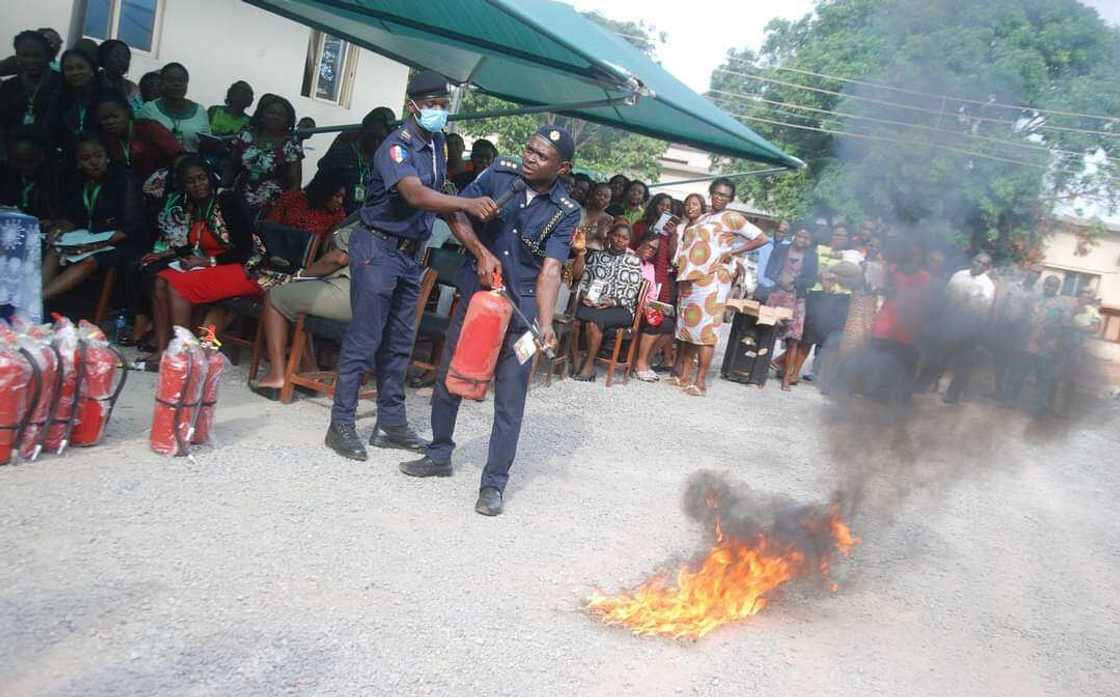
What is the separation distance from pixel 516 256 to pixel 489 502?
1.22m

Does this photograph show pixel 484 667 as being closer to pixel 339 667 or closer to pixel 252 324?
pixel 339 667

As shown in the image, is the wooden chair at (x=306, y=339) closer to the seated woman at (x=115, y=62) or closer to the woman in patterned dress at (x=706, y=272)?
the seated woman at (x=115, y=62)

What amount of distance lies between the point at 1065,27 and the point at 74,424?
7.33 meters

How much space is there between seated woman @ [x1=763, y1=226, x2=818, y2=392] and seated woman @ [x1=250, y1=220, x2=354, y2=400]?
19.0ft

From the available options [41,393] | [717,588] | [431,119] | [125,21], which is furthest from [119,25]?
[717,588]

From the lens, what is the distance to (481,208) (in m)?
4.26

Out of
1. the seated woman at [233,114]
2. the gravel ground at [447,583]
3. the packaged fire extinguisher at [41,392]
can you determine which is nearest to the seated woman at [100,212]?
the gravel ground at [447,583]

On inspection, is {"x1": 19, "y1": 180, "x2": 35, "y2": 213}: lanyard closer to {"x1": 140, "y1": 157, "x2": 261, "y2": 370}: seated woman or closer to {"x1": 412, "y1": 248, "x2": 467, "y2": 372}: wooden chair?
{"x1": 140, "y1": 157, "x2": 261, "y2": 370}: seated woman

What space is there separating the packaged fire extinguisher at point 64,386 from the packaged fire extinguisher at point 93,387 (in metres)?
0.04

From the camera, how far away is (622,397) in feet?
26.7

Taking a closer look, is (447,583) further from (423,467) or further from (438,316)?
(438,316)

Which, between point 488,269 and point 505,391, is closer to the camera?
point 488,269

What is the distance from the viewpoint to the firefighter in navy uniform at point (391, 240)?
15.0 ft

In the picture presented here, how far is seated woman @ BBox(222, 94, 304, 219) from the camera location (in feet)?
23.0
